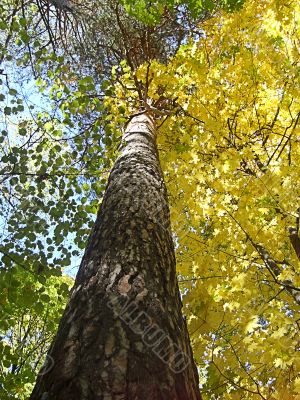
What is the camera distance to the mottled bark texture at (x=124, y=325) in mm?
1086

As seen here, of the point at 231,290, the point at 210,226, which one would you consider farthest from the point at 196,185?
the point at 231,290

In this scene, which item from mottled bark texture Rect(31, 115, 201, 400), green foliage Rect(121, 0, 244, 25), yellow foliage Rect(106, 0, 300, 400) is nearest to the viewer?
mottled bark texture Rect(31, 115, 201, 400)

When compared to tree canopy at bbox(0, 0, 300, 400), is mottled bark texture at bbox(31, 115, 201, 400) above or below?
below

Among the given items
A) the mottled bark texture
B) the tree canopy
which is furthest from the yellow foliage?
the mottled bark texture

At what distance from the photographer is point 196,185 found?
366cm

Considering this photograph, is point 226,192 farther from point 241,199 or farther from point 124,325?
point 124,325

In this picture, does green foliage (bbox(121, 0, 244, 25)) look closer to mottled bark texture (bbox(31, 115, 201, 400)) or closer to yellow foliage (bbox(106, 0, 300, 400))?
yellow foliage (bbox(106, 0, 300, 400))

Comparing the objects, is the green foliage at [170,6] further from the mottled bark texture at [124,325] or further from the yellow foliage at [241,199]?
the mottled bark texture at [124,325]

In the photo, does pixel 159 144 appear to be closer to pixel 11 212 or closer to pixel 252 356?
pixel 11 212

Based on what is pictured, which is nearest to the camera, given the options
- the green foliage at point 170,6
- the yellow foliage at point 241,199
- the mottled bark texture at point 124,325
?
the mottled bark texture at point 124,325

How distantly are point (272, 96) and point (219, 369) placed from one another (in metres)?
2.81

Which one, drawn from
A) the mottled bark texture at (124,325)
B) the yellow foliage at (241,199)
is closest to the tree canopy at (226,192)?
the yellow foliage at (241,199)

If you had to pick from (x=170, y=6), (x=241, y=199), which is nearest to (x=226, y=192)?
(x=241, y=199)

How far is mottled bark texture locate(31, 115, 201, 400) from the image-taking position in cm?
109
